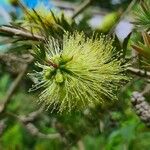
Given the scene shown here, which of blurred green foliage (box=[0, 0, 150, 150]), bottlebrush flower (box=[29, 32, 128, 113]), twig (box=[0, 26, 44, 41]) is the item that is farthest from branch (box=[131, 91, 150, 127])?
twig (box=[0, 26, 44, 41])

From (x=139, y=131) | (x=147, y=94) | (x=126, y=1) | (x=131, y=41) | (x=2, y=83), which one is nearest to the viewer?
(x=131, y=41)

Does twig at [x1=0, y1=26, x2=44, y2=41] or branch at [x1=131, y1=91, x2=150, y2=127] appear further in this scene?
branch at [x1=131, y1=91, x2=150, y2=127]

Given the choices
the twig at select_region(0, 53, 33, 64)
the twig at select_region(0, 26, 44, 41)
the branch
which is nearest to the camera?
the twig at select_region(0, 26, 44, 41)

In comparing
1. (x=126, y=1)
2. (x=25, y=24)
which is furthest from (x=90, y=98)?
(x=126, y=1)

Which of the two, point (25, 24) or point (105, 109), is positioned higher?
point (25, 24)

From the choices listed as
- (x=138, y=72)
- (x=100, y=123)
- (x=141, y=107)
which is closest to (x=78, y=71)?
(x=138, y=72)

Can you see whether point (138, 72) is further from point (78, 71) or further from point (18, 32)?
point (18, 32)

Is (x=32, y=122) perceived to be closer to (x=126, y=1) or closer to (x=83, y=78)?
(x=126, y=1)

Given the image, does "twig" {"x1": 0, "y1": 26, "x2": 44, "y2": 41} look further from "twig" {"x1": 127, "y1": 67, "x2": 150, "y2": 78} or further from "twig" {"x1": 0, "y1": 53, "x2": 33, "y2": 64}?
"twig" {"x1": 0, "y1": 53, "x2": 33, "y2": 64}

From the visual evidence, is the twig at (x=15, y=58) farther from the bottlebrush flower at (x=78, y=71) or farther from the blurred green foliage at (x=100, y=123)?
the bottlebrush flower at (x=78, y=71)
